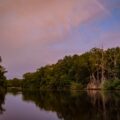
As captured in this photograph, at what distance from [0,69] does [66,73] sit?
144 feet

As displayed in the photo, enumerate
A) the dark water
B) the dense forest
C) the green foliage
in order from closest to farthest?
the dark water
the green foliage
the dense forest

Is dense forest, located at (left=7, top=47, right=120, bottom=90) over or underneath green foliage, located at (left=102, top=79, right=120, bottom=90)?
over

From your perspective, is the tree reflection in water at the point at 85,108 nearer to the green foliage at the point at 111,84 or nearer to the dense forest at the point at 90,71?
the green foliage at the point at 111,84

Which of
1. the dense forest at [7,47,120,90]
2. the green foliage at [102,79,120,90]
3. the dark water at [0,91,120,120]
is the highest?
the dense forest at [7,47,120,90]

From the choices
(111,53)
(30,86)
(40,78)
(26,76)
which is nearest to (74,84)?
(111,53)

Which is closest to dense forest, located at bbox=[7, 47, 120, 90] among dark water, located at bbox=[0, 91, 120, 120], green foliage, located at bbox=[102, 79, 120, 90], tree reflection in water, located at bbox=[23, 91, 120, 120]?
green foliage, located at bbox=[102, 79, 120, 90]

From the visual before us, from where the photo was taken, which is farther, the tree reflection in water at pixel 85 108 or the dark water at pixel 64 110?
the dark water at pixel 64 110

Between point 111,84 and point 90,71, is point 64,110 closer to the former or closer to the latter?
point 111,84

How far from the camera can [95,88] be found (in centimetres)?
9744

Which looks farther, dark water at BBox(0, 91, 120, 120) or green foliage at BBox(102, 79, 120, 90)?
green foliage at BBox(102, 79, 120, 90)

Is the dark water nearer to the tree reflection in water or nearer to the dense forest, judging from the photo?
the tree reflection in water

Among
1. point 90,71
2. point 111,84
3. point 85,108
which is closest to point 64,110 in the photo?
point 85,108

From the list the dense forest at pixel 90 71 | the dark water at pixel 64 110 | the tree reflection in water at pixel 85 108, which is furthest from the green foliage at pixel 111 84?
the dark water at pixel 64 110

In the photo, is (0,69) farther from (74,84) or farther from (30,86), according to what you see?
(30,86)
